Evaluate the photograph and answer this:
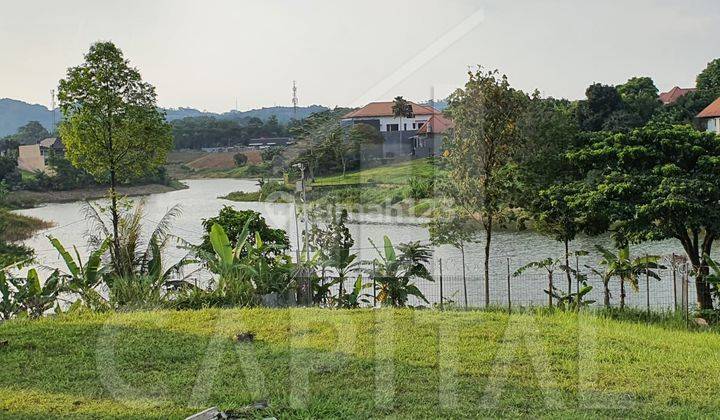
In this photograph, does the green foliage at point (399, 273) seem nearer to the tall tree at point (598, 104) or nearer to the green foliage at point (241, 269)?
the green foliage at point (241, 269)

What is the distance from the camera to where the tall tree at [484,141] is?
29.9ft

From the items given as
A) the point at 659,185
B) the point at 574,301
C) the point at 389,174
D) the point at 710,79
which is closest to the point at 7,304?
the point at 574,301

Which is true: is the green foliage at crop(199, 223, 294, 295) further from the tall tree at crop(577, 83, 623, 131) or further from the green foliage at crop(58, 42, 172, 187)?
the tall tree at crop(577, 83, 623, 131)

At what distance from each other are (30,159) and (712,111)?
3305cm

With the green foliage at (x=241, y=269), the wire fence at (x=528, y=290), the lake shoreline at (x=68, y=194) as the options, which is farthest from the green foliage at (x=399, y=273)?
the lake shoreline at (x=68, y=194)

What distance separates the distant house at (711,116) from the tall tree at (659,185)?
819 inches

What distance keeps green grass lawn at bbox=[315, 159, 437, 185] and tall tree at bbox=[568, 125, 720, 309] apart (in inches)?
148

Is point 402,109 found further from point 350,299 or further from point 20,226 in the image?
point 20,226

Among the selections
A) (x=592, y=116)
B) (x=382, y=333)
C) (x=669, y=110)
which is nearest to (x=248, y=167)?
(x=592, y=116)

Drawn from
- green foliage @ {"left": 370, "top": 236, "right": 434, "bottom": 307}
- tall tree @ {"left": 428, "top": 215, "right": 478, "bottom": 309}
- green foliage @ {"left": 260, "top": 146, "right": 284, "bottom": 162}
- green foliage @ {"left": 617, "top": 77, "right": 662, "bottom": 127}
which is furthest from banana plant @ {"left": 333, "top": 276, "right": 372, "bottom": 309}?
green foliage @ {"left": 617, "top": 77, "right": 662, "bottom": 127}

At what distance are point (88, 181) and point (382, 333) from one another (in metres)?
30.1

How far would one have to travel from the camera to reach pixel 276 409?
4020 mm

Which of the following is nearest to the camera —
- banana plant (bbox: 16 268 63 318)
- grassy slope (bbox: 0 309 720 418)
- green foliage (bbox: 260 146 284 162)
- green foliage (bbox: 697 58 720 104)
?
grassy slope (bbox: 0 309 720 418)

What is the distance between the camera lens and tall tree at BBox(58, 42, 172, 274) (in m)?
9.09
